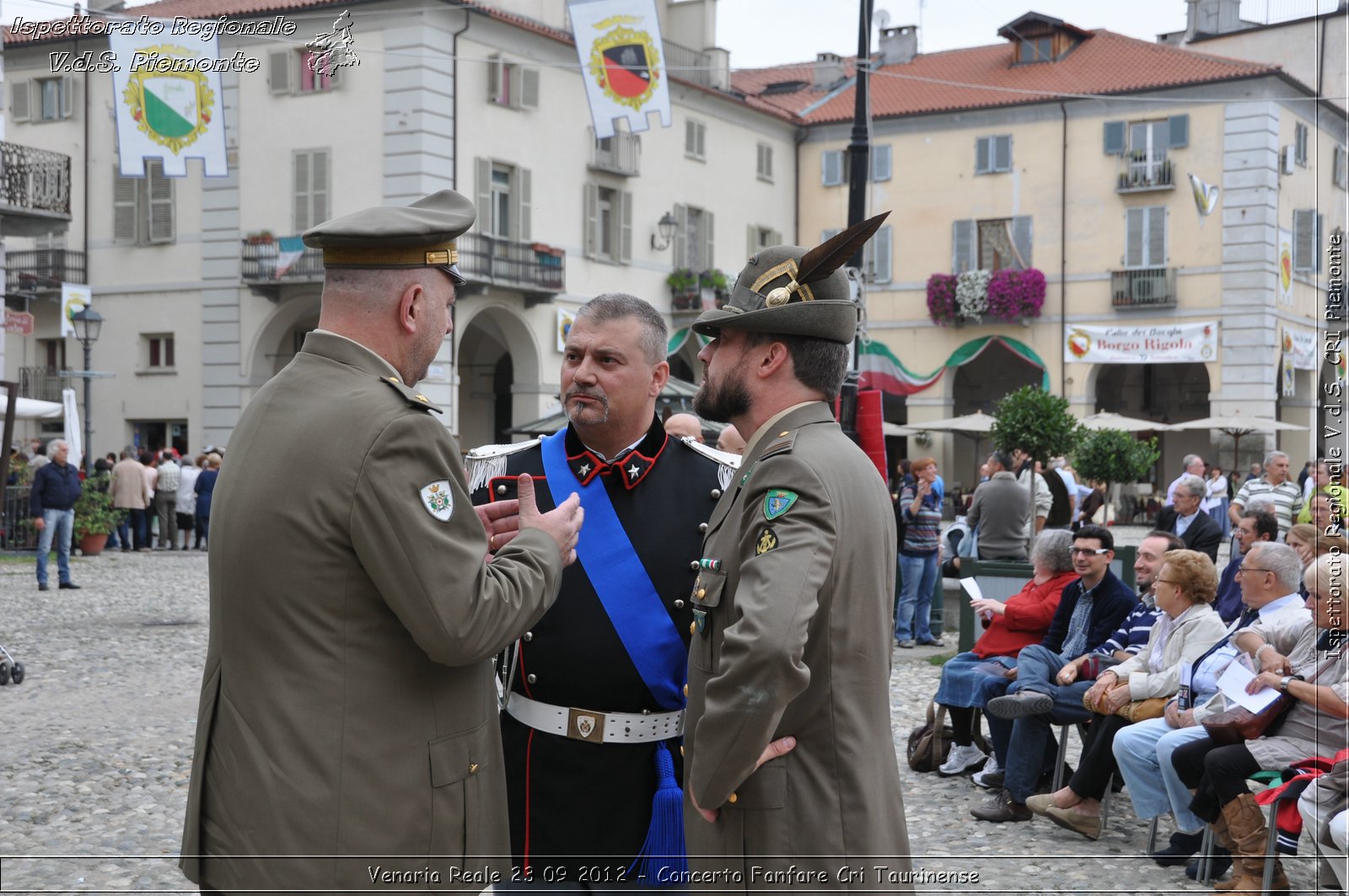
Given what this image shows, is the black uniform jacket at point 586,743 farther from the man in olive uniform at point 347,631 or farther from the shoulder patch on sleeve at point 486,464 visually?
the man in olive uniform at point 347,631

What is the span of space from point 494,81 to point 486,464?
25.5 metres

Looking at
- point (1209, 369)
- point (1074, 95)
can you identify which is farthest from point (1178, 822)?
point (1209, 369)

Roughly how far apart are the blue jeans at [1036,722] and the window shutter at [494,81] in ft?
74.9

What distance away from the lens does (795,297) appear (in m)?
2.91

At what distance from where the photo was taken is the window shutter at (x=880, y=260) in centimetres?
3666

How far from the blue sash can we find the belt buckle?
15 cm

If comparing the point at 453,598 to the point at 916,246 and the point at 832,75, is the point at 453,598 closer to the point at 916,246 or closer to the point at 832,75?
the point at 916,246

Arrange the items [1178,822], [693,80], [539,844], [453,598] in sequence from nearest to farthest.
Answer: [453,598] → [539,844] → [1178,822] → [693,80]

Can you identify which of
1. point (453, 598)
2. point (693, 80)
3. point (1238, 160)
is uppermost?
point (693, 80)

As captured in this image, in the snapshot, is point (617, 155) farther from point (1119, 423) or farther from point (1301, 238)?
point (1301, 238)

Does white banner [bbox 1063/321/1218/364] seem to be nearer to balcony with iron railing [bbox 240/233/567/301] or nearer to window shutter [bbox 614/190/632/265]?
window shutter [bbox 614/190/632/265]

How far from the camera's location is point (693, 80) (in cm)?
3419

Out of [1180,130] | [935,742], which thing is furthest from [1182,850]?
[1180,130]

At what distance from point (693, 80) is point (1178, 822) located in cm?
3039
